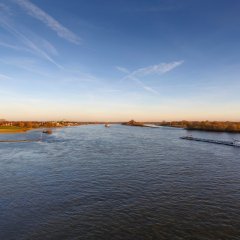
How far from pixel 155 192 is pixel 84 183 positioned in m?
8.04

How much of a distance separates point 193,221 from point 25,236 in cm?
1130

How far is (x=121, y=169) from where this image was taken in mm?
35688

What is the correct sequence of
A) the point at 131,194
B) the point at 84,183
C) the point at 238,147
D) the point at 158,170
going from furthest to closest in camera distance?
the point at 238,147 → the point at 158,170 → the point at 84,183 → the point at 131,194

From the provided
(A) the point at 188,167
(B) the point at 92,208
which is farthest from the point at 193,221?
(A) the point at 188,167

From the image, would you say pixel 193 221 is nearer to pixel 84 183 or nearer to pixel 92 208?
pixel 92 208

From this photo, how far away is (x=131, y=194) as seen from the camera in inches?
967

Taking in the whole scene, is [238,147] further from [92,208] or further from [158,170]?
[92,208]

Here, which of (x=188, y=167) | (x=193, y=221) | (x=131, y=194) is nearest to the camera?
(x=193, y=221)

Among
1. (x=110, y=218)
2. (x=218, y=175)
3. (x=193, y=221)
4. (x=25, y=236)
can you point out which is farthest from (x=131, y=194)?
(x=218, y=175)

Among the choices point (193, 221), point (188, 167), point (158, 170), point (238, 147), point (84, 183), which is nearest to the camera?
point (193, 221)

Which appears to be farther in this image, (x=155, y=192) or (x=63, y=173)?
(x=63, y=173)

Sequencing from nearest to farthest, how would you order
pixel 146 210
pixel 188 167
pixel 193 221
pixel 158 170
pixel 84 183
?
pixel 193 221, pixel 146 210, pixel 84 183, pixel 158 170, pixel 188 167

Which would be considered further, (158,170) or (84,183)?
(158,170)

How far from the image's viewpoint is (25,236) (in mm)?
16344
